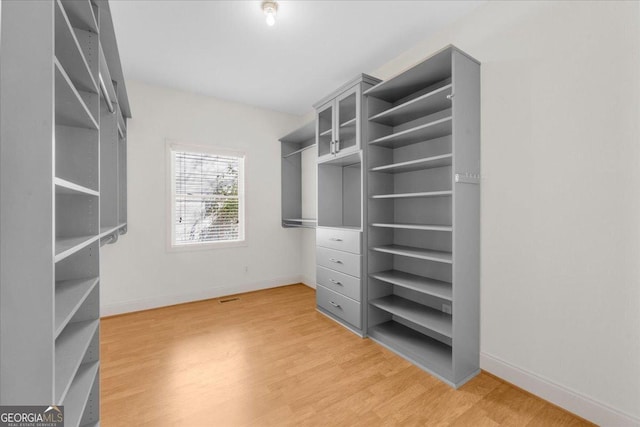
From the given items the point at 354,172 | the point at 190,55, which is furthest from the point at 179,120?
the point at 354,172

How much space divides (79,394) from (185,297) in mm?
2537

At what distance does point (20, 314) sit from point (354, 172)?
119 inches

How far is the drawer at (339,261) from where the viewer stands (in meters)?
2.73

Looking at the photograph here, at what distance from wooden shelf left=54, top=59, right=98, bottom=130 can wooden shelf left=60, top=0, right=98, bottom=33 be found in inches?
21.5

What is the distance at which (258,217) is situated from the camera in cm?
425

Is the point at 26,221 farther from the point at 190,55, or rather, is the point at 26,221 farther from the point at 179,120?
the point at 179,120

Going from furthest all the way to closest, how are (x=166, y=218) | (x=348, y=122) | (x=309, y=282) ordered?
(x=309, y=282), (x=166, y=218), (x=348, y=122)

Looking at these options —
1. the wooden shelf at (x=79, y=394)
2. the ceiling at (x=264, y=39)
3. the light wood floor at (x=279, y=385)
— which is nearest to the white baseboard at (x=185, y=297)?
the light wood floor at (x=279, y=385)

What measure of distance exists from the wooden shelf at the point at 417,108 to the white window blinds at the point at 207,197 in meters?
2.33

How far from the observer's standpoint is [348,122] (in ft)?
9.23

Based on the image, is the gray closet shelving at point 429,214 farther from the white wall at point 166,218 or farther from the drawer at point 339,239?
the white wall at point 166,218

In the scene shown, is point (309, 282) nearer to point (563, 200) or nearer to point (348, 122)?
point (348, 122)

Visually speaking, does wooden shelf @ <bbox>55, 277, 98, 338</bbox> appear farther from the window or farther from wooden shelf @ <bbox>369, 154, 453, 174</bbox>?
the window

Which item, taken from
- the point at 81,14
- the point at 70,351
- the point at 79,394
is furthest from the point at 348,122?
the point at 79,394
